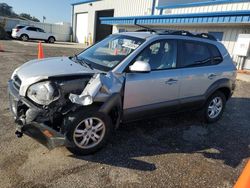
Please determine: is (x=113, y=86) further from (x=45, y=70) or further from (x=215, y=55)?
(x=215, y=55)

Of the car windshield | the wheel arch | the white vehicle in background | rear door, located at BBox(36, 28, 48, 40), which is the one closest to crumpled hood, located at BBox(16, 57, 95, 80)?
the car windshield

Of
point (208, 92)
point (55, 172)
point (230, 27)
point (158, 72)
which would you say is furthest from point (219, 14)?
point (55, 172)

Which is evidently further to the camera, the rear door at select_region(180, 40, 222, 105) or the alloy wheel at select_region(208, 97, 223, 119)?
the alloy wheel at select_region(208, 97, 223, 119)

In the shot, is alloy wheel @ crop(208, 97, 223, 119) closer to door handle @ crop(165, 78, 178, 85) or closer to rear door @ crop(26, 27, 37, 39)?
door handle @ crop(165, 78, 178, 85)

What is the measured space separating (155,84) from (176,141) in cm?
114

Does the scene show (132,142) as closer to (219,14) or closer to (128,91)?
(128,91)

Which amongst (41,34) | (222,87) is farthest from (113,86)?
(41,34)

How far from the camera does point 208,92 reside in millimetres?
5098

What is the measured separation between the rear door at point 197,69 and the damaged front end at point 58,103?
5.33 feet

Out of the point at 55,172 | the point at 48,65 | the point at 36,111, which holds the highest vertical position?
the point at 48,65

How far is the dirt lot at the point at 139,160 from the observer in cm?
314

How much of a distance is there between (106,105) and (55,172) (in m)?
1.14

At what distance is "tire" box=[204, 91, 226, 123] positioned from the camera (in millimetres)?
5289

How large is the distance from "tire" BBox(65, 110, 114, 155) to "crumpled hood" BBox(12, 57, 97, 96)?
634 mm
